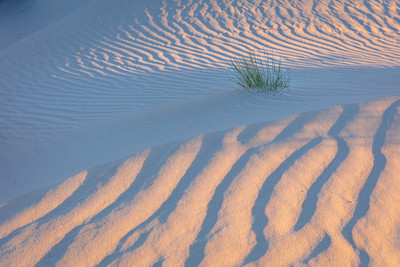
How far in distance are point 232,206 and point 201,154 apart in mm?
645

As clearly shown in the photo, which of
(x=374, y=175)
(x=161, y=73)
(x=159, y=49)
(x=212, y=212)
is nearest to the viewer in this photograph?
(x=212, y=212)

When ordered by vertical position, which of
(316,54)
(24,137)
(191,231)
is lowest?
(316,54)

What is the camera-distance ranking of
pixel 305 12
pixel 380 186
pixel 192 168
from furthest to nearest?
1. pixel 305 12
2. pixel 192 168
3. pixel 380 186

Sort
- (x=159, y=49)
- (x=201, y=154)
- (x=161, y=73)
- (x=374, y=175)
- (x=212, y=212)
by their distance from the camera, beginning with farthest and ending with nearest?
(x=159, y=49) < (x=161, y=73) < (x=201, y=154) < (x=374, y=175) < (x=212, y=212)

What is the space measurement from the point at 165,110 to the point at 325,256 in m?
3.47

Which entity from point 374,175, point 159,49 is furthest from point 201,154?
point 159,49

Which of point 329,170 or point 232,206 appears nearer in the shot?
point 232,206

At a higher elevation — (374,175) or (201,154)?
(201,154)

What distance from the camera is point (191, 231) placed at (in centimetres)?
203

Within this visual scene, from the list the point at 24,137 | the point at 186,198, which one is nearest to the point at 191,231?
the point at 186,198

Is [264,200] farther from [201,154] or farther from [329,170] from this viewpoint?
[201,154]

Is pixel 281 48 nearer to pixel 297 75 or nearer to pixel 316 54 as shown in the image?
pixel 316 54

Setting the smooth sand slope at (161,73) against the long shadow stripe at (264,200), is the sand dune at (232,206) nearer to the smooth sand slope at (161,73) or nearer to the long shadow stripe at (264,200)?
the long shadow stripe at (264,200)

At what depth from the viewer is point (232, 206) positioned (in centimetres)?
218
